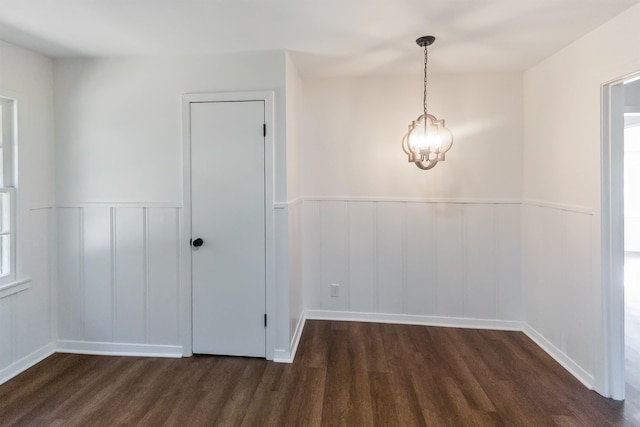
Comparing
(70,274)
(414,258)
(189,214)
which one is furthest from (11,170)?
(414,258)

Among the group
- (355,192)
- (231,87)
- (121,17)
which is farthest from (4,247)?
(355,192)

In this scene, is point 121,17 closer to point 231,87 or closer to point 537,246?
point 231,87

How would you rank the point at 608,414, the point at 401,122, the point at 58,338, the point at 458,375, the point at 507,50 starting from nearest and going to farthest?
the point at 608,414, the point at 458,375, the point at 507,50, the point at 58,338, the point at 401,122

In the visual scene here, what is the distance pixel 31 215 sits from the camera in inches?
102

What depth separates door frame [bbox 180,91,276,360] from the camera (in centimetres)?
256

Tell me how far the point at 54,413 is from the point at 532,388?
316cm

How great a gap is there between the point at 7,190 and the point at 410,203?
10.9ft

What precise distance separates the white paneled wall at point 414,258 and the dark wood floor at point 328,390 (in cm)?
43

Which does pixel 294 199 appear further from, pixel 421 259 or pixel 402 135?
pixel 421 259

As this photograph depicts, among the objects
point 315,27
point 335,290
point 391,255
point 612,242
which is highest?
point 315,27

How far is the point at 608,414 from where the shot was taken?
6.59 ft

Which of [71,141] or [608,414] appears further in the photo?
[71,141]

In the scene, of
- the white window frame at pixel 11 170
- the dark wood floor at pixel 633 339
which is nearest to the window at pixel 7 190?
the white window frame at pixel 11 170

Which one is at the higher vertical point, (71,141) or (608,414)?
(71,141)
